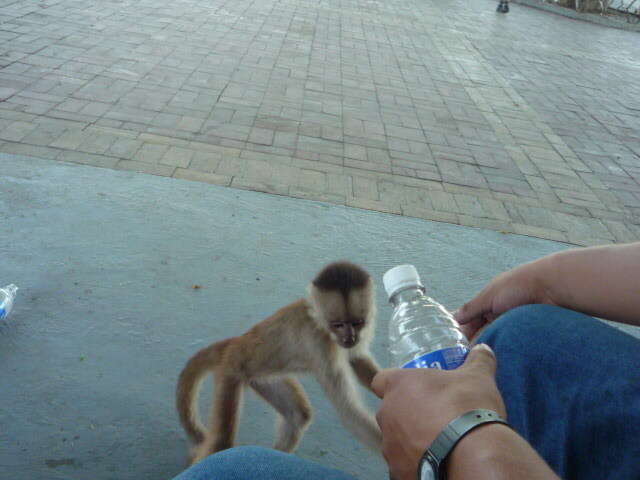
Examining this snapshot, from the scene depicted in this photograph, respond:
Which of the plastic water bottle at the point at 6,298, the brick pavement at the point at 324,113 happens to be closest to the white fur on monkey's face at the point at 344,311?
the plastic water bottle at the point at 6,298

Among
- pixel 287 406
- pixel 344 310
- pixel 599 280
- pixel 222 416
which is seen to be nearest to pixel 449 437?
pixel 599 280

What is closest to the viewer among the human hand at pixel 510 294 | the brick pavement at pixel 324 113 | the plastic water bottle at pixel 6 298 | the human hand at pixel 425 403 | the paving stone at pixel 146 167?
the human hand at pixel 425 403

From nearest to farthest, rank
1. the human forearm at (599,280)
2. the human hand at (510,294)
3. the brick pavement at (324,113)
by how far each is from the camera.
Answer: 1. the human forearm at (599,280)
2. the human hand at (510,294)
3. the brick pavement at (324,113)

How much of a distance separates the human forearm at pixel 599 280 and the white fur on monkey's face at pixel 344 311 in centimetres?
73

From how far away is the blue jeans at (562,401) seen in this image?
1309 millimetres

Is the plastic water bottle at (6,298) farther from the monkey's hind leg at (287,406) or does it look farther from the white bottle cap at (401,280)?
the white bottle cap at (401,280)

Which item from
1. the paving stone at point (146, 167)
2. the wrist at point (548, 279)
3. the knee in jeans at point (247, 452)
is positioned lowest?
the paving stone at point (146, 167)

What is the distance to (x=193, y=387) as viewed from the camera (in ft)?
7.20

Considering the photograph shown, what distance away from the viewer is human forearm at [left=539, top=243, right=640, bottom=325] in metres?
1.51

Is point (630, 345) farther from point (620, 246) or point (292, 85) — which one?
point (292, 85)

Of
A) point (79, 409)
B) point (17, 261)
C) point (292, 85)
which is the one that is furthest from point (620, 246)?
point (292, 85)

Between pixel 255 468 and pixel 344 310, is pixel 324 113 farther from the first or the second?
pixel 255 468

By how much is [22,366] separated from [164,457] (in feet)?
2.52

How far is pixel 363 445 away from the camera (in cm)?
231
